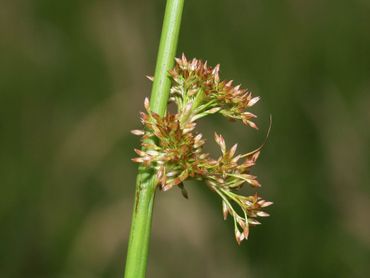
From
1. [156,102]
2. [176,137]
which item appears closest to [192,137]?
[176,137]

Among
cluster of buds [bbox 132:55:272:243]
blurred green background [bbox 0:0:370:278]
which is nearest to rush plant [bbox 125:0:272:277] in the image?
cluster of buds [bbox 132:55:272:243]

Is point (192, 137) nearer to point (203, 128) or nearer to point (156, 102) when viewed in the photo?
point (156, 102)

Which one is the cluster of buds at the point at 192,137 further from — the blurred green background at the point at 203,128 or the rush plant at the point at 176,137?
the blurred green background at the point at 203,128

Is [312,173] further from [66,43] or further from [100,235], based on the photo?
[66,43]

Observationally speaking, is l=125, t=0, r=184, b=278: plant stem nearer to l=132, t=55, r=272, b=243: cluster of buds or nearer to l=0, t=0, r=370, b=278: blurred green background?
l=132, t=55, r=272, b=243: cluster of buds

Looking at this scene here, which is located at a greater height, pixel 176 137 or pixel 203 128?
pixel 203 128

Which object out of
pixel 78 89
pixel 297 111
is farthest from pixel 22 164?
pixel 297 111

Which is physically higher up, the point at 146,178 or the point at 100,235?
the point at 100,235
